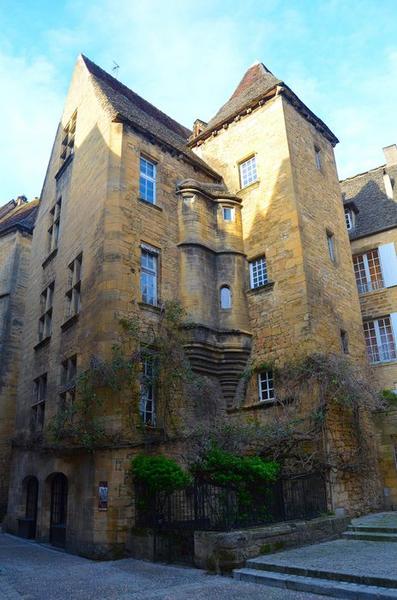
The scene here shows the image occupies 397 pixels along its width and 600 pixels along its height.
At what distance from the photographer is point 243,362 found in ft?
44.9

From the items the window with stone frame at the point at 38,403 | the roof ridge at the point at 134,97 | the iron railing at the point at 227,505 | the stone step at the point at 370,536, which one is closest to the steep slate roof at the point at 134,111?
the roof ridge at the point at 134,97

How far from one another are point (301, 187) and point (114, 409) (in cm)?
901

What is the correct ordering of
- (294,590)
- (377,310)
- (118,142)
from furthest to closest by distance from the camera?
(377,310)
(118,142)
(294,590)

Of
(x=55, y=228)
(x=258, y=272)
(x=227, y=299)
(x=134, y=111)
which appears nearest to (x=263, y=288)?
(x=258, y=272)

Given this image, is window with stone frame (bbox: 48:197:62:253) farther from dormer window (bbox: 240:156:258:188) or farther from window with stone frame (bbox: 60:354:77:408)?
dormer window (bbox: 240:156:258:188)

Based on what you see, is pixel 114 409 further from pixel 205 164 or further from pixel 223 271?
pixel 205 164

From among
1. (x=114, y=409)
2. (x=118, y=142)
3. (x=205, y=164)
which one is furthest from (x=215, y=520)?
(x=205, y=164)

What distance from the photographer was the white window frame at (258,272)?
1469 cm

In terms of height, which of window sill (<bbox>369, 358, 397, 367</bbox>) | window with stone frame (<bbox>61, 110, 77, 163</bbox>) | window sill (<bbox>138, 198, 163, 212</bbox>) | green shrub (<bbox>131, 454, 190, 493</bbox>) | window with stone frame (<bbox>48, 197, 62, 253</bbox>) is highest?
window with stone frame (<bbox>61, 110, 77, 163</bbox>)

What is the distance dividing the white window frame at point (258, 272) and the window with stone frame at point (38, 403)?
736cm

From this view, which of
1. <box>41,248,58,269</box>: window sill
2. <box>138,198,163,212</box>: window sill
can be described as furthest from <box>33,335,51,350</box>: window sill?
<box>138,198,163,212</box>: window sill

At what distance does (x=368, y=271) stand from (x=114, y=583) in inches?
560

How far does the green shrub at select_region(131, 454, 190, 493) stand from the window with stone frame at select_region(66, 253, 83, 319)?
522 cm

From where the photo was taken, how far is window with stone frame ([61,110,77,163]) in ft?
59.5
